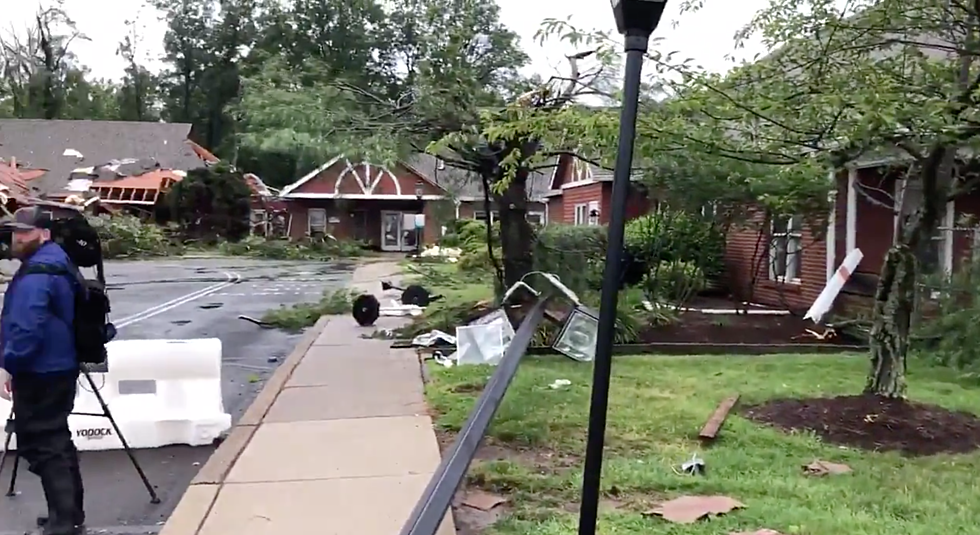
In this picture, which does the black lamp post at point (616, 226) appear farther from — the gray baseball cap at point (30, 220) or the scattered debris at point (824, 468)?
the gray baseball cap at point (30, 220)

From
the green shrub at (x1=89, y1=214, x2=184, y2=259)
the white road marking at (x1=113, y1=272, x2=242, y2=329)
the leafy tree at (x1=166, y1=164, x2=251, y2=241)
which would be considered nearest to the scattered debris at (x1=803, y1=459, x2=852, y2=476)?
the white road marking at (x1=113, y1=272, x2=242, y2=329)

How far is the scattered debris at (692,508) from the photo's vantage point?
5.01 metres

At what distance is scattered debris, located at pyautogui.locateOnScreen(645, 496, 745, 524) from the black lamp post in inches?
64.8

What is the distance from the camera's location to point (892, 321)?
23.8 feet

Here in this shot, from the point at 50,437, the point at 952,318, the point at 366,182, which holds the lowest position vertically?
the point at 50,437

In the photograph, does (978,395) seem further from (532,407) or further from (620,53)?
(620,53)

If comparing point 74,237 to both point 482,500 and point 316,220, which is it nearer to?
point 482,500

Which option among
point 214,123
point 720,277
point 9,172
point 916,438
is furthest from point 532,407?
point 214,123

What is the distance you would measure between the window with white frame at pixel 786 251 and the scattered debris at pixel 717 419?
23.1ft

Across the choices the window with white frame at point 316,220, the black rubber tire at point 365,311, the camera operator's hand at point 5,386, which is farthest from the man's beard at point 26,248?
the window with white frame at point 316,220

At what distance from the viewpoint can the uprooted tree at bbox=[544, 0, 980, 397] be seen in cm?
595

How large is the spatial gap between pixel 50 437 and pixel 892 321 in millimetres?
5807

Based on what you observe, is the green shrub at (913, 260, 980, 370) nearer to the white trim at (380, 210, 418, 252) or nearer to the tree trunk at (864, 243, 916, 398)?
the tree trunk at (864, 243, 916, 398)

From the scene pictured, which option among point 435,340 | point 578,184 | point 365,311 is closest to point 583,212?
point 578,184
